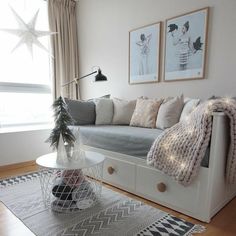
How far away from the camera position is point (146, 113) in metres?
2.26

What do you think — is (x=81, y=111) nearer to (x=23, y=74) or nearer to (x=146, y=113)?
(x=146, y=113)

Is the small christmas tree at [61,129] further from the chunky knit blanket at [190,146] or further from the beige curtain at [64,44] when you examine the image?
the beige curtain at [64,44]

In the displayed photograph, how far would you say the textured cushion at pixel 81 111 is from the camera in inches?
97.7

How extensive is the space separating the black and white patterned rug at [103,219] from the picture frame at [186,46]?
1.46 meters

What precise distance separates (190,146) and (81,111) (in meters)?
1.48

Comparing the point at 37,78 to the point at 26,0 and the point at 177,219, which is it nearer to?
the point at 26,0

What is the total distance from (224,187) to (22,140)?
7.78 feet

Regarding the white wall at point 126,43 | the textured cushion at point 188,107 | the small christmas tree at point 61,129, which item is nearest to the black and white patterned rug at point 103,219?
the small christmas tree at point 61,129

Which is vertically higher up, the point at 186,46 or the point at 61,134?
the point at 186,46

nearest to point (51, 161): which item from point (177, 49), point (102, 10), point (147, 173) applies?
point (147, 173)

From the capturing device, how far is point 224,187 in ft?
5.24

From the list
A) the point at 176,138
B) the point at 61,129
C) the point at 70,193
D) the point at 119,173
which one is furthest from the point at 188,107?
the point at 70,193

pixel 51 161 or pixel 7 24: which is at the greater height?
pixel 7 24

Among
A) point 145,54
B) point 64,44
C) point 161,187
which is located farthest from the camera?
point 64,44
